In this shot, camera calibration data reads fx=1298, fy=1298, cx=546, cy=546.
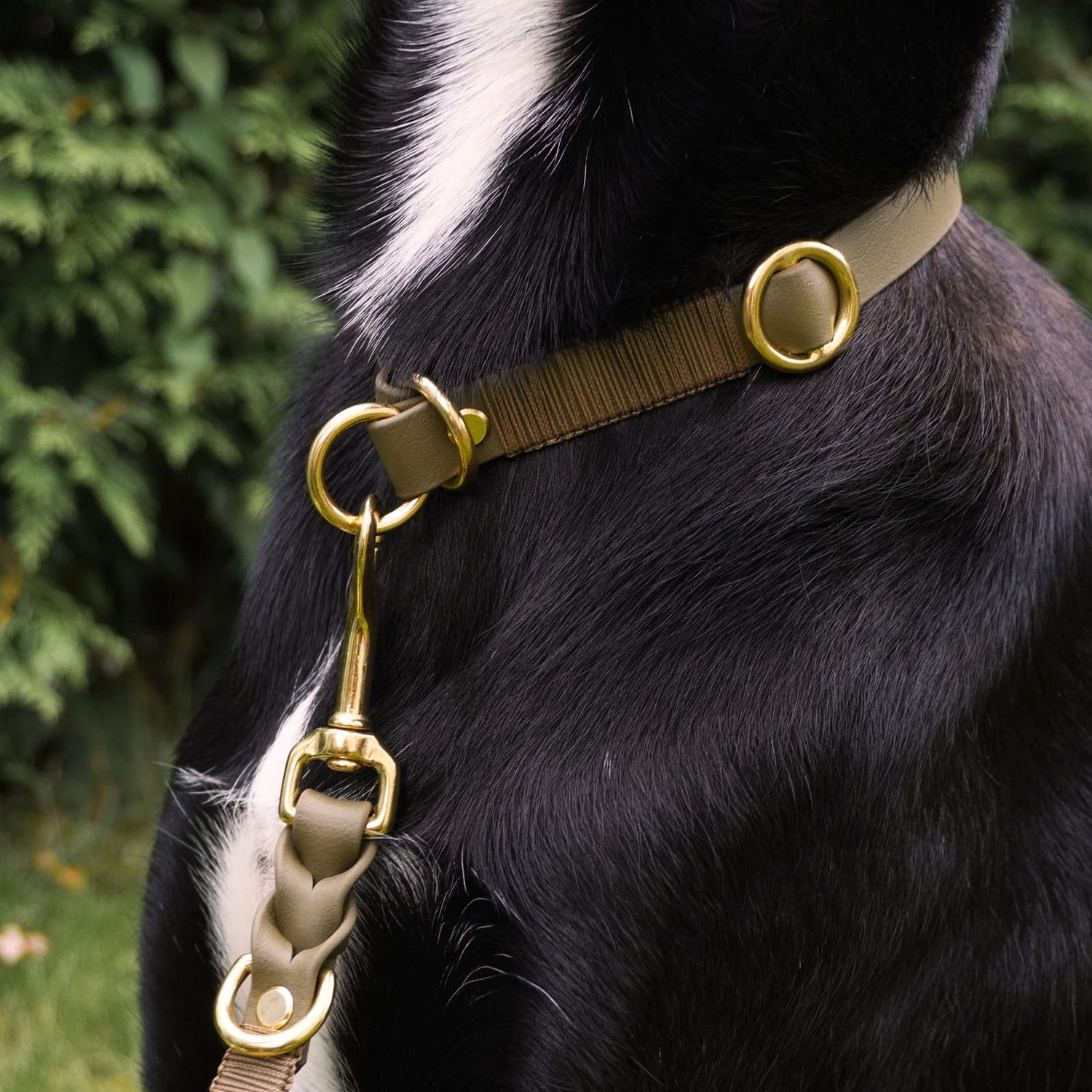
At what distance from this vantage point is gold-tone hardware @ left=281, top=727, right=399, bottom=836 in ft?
2.89

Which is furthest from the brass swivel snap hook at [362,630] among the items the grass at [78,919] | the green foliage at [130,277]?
the green foliage at [130,277]

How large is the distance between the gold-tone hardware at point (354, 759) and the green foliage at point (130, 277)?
141cm

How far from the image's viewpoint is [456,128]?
1.02 m

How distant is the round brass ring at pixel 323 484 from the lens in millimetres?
908

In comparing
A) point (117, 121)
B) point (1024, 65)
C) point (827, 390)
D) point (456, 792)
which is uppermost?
point (827, 390)

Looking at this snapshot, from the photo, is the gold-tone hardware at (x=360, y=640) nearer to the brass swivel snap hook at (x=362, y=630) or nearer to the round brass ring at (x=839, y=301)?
the brass swivel snap hook at (x=362, y=630)

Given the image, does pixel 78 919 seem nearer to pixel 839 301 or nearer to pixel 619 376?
pixel 619 376

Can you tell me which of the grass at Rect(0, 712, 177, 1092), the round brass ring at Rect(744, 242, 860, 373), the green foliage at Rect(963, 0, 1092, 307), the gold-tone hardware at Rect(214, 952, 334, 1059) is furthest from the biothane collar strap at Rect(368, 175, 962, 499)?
the green foliage at Rect(963, 0, 1092, 307)

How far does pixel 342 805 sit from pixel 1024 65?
2.66m

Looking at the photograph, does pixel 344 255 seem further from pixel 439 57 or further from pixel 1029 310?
pixel 1029 310

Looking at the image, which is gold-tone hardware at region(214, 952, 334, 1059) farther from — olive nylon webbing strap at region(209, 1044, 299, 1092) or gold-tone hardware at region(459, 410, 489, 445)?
gold-tone hardware at region(459, 410, 489, 445)

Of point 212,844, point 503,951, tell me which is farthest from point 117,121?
point 503,951

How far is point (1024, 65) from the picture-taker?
289 centimetres

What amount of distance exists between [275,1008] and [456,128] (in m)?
0.66
